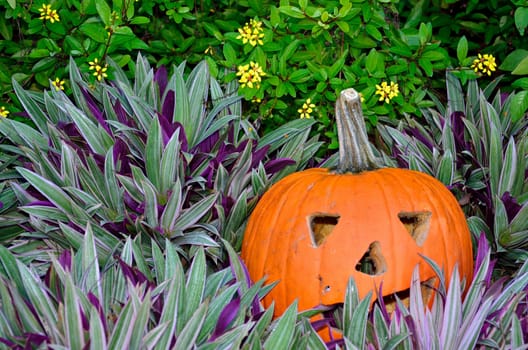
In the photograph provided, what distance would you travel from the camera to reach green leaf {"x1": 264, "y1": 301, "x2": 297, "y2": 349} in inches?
79.0

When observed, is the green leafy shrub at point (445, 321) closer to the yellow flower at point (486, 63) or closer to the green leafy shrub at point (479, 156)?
the green leafy shrub at point (479, 156)

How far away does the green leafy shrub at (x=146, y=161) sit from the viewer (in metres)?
2.66

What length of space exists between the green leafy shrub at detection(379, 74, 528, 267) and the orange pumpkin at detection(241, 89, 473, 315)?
25 centimetres

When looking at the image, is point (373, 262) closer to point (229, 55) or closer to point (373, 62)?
point (373, 62)

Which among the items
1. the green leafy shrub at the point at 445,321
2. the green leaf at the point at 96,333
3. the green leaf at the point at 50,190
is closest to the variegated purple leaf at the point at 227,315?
the green leafy shrub at the point at 445,321

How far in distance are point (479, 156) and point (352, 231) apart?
927mm

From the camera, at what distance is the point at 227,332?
2049 millimetres

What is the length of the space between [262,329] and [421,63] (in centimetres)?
164

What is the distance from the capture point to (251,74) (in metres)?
3.16

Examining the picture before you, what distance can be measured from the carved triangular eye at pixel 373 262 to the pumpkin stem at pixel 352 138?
0.28 metres

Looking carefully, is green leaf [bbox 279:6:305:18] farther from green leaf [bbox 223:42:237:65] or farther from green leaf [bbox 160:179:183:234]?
green leaf [bbox 160:179:183:234]

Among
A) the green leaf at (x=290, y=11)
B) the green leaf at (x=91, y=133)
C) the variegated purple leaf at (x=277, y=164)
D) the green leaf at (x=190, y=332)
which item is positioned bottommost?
the green leaf at (x=190, y=332)

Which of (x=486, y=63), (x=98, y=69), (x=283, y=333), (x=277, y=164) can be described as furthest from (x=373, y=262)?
(x=98, y=69)

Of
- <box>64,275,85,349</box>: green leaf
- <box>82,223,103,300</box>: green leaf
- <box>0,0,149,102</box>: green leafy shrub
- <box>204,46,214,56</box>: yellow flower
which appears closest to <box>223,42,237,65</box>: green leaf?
<box>204,46,214,56</box>: yellow flower
